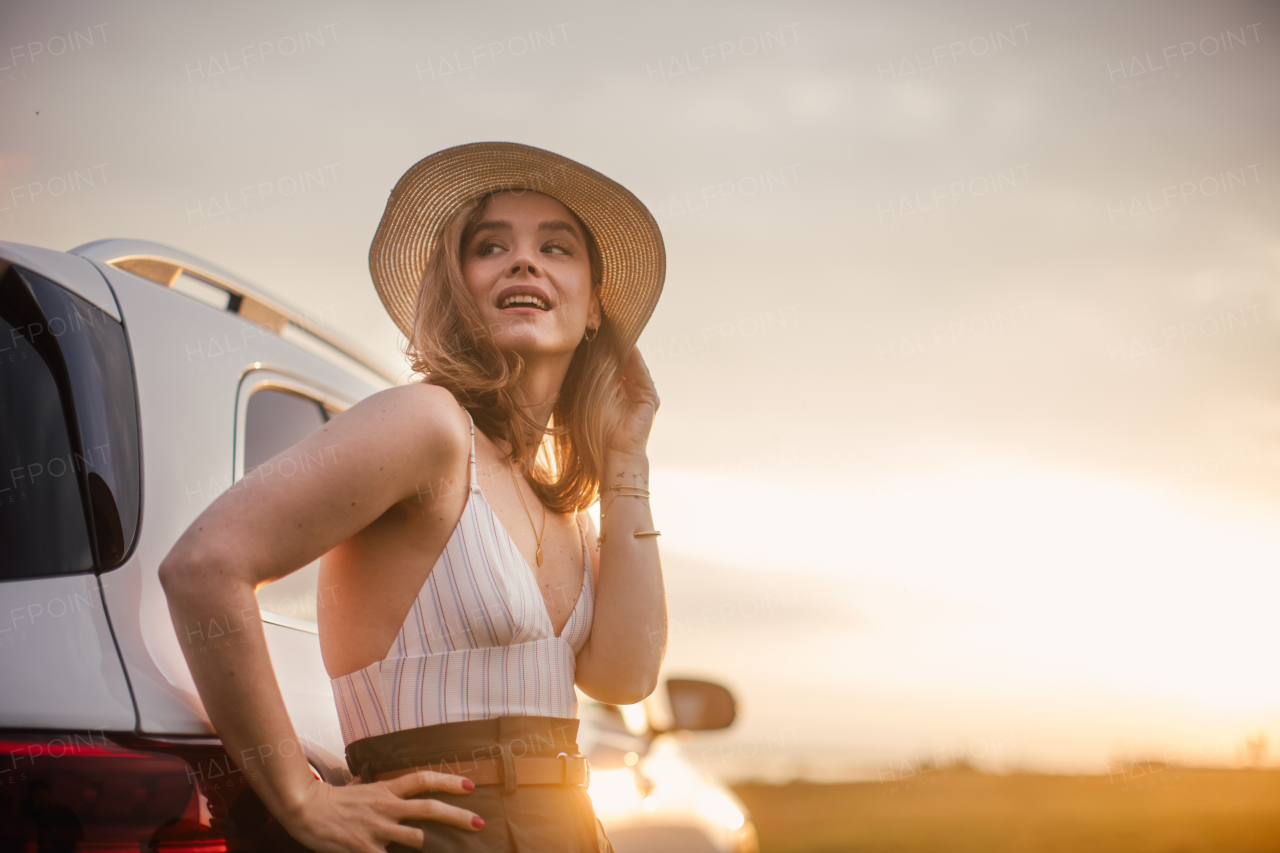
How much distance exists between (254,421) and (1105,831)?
12237 mm

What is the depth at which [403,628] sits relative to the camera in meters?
1.64

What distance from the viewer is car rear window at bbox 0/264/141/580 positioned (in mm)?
1571

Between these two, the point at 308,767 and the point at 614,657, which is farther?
the point at 614,657

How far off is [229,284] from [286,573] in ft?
3.88

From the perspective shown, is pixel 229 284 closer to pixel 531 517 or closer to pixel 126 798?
pixel 531 517

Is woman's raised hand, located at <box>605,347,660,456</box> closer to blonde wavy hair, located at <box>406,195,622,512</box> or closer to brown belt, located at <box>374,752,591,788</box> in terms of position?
blonde wavy hair, located at <box>406,195,622,512</box>

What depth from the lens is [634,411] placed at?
2.67m

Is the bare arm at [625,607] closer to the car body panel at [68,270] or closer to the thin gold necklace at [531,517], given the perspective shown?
the thin gold necklace at [531,517]

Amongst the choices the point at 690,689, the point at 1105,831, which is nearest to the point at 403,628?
the point at 690,689

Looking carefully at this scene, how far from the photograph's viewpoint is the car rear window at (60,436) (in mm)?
1571

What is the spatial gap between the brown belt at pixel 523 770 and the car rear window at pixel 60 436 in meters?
0.62

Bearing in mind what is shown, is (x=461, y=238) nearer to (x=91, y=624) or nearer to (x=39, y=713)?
(x=91, y=624)

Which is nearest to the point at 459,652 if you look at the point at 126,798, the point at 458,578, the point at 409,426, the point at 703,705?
the point at 458,578

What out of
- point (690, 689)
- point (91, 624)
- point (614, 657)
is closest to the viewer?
point (91, 624)
